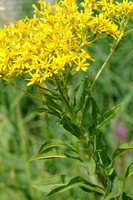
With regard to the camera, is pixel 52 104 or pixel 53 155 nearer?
pixel 52 104

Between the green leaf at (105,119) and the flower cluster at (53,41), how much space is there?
10.4 inches

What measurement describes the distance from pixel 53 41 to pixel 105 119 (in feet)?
1.51

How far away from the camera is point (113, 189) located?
1.40 m

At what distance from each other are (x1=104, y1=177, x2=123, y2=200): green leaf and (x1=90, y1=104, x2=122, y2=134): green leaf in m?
0.29

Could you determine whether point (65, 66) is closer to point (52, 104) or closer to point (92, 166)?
point (52, 104)

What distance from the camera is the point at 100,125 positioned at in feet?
4.53

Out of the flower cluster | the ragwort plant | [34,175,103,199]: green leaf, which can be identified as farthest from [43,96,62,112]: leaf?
[34,175,103,199]: green leaf

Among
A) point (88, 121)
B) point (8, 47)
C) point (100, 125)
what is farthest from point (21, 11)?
point (100, 125)

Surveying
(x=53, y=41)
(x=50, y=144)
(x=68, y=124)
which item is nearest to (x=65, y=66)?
(x=53, y=41)

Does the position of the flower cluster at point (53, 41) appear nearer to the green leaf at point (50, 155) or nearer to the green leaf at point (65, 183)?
the green leaf at point (50, 155)

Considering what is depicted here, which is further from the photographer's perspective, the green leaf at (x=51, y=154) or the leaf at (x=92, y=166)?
the green leaf at (x=51, y=154)

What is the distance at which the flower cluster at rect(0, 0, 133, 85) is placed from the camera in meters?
1.24

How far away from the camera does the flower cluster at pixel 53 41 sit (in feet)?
4.07

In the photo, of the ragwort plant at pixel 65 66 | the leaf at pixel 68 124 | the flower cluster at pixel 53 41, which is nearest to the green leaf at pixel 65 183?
the ragwort plant at pixel 65 66
